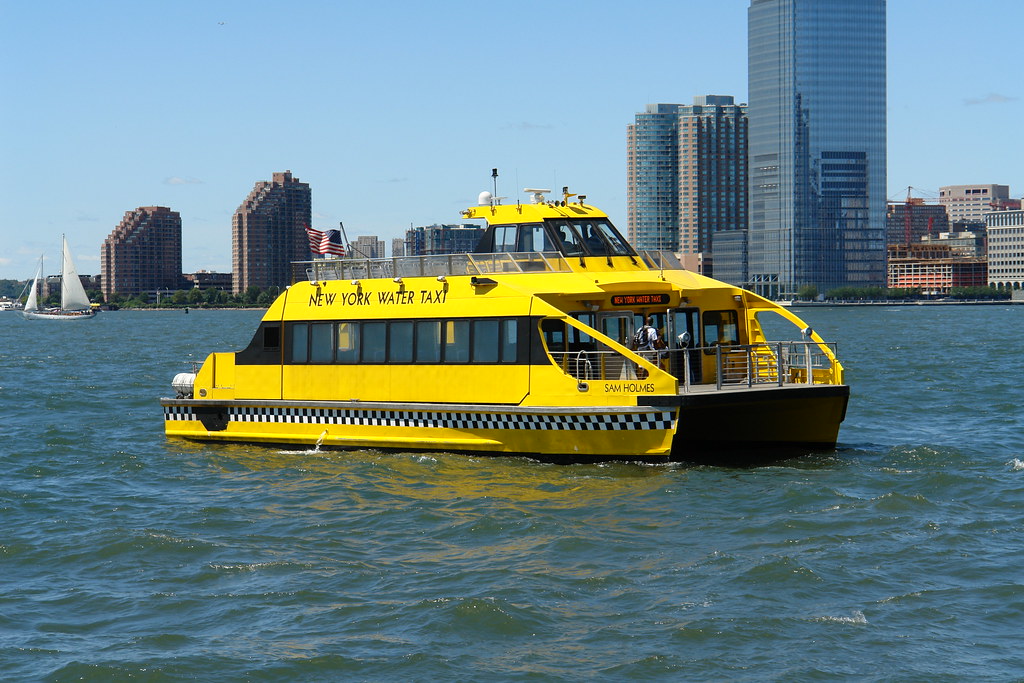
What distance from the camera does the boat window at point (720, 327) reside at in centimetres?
2177

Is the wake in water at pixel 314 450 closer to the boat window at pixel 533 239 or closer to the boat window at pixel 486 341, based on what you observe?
the boat window at pixel 486 341

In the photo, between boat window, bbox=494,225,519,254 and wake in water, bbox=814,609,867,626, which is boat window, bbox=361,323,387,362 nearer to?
boat window, bbox=494,225,519,254

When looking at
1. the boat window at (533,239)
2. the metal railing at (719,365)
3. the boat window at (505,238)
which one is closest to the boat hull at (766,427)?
the metal railing at (719,365)

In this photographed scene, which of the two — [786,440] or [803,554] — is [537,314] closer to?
[786,440]

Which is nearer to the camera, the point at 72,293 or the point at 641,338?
the point at 641,338

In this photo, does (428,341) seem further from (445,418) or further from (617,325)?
(617,325)

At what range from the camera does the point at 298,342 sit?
2320 centimetres

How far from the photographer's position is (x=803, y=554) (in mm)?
14188

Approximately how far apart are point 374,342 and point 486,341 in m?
2.56

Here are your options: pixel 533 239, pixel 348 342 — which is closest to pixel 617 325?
pixel 533 239

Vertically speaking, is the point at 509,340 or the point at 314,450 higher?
the point at 509,340

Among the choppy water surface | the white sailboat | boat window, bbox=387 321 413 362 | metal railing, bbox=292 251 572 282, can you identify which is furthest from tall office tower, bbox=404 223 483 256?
the white sailboat

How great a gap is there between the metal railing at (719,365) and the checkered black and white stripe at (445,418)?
0.68 metres

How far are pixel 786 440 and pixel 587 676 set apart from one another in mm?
11265
